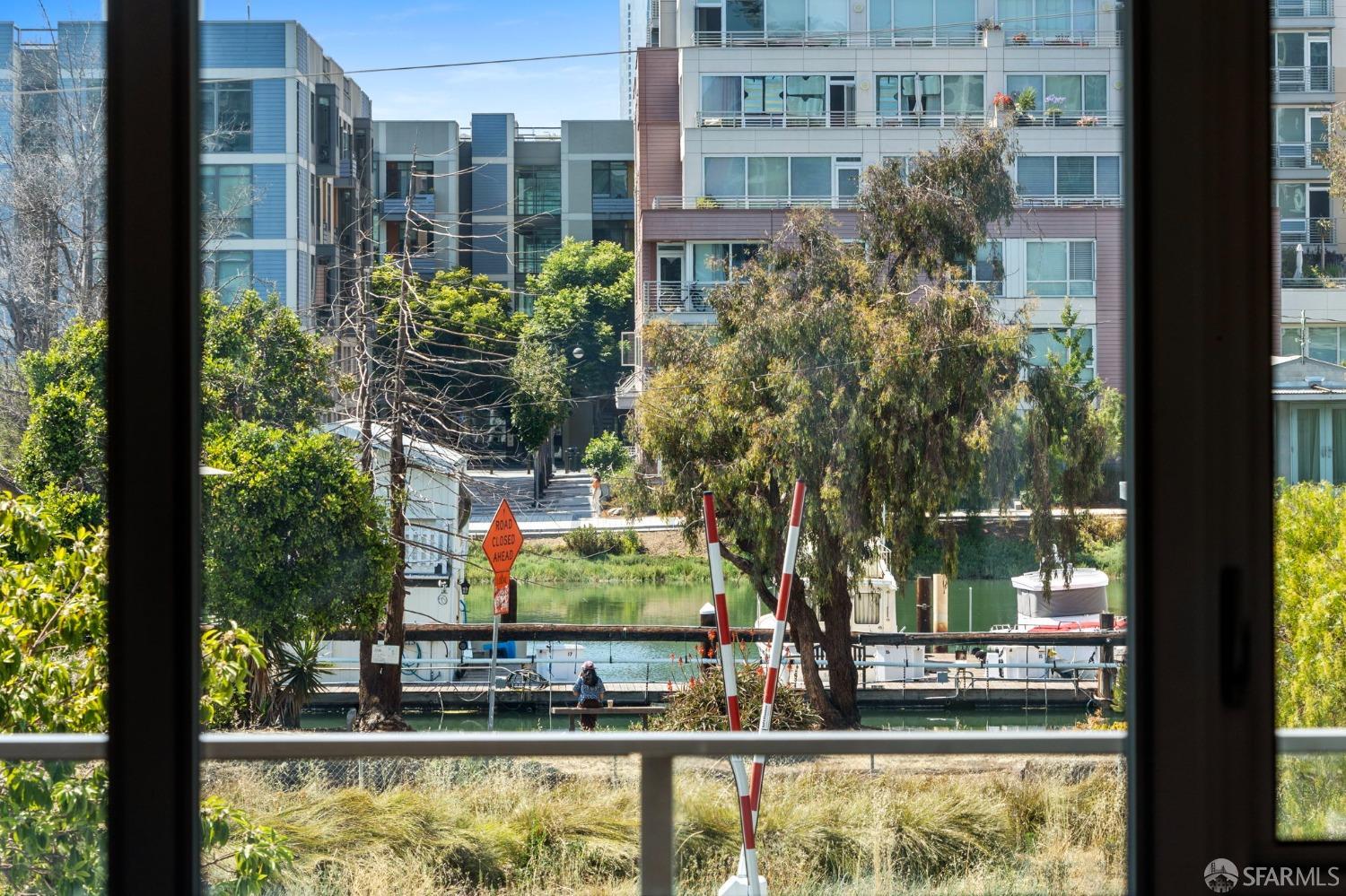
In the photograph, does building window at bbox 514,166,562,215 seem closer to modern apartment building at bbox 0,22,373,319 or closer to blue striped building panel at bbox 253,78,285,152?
modern apartment building at bbox 0,22,373,319

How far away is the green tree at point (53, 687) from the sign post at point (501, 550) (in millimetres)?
677

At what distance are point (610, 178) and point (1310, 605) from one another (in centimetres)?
167

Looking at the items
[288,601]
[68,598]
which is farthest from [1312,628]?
[288,601]

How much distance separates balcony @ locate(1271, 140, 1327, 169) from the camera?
0.87 meters

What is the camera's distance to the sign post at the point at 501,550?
2.73m

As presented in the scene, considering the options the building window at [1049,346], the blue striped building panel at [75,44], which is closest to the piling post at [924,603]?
the building window at [1049,346]

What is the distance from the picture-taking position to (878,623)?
334 centimetres

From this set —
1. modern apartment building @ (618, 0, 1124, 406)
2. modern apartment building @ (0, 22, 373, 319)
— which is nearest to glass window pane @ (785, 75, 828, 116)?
modern apartment building @ (618, 0, 1124, 406)

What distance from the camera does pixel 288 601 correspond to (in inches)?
123

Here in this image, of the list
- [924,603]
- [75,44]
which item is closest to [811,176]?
[924,603]

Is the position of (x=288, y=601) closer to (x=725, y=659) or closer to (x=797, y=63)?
(x=725, y=659)

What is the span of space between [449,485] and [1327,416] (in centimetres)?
252

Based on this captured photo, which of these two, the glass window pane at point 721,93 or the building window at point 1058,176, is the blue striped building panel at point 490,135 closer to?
the glass window pane at point 721,93

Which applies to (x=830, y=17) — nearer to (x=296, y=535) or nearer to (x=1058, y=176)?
(x=1058, y=176)
